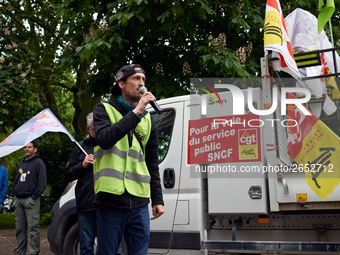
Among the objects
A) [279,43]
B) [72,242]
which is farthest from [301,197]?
[72,242]

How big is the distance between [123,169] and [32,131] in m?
2.84

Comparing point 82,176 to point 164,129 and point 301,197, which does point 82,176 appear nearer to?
point 164,129

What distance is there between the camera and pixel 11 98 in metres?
13.1

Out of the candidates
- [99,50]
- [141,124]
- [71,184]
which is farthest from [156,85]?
[141,124]

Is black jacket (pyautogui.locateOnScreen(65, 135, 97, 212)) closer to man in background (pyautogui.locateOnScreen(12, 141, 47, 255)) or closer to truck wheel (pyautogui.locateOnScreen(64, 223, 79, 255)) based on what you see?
truck wheel (pyautogui.locateOnScreen(64, 223, 79, 255))

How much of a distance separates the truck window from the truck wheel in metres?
1.49

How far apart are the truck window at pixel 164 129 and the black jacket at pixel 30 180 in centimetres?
285

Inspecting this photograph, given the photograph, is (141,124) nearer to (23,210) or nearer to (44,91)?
(23,210)

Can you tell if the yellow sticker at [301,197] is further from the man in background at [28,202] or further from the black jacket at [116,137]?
the man in background at [28,202]

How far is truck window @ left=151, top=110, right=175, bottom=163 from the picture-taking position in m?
5.39

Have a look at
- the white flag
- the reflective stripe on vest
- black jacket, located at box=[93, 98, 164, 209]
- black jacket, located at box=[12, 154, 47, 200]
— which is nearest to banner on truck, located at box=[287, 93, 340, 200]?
black jacket, located at box=[93, 98, 164, 209]

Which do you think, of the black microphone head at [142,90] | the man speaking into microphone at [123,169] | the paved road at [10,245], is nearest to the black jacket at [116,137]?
the man speaking into microphone at [123,169]

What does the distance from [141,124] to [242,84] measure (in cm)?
415

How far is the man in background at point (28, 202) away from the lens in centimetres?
736
